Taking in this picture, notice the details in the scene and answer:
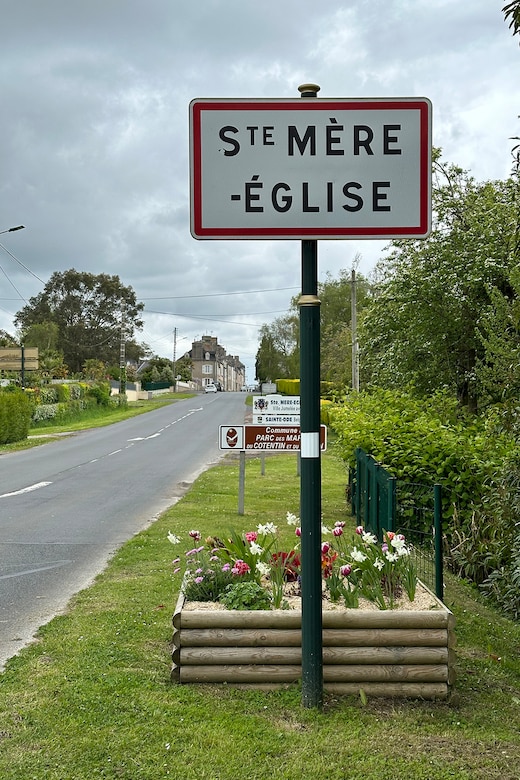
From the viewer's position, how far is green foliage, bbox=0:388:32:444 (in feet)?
101

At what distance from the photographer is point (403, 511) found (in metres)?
9.60

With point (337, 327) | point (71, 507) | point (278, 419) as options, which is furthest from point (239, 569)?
point (337, 327)

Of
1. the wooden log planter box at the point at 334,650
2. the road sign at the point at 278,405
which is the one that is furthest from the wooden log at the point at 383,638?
the road sign at the point at 278,405

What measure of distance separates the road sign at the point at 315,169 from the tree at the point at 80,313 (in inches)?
3142

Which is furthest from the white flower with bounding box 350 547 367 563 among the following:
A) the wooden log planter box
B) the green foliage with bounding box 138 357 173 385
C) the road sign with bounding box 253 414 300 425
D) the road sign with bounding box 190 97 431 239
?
the green foliage with bounding box 138 357 173 385

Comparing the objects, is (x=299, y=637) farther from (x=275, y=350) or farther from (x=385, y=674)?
(x=275, y=350)

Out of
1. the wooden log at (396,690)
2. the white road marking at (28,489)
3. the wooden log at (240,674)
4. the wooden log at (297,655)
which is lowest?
the white road marking at (28,489)

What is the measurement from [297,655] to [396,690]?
1.84 ft

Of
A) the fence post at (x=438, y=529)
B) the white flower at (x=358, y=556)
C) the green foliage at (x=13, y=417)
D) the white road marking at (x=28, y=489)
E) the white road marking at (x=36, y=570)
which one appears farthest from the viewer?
the green foliage at (x=13, y=417)

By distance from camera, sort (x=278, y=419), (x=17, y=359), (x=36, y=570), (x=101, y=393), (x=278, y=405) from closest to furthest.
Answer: (x=36, y=570) < (x=278, y=419) < (x=278, y=405) < (x=17, y=359) < (x=101, y=393)

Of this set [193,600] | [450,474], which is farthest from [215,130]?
[450,474]

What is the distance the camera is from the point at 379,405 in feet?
43.8

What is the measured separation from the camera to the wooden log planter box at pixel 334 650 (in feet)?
14.9

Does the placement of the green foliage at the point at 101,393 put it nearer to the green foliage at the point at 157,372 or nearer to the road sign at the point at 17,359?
Result: the road sign at the point at 17,359
